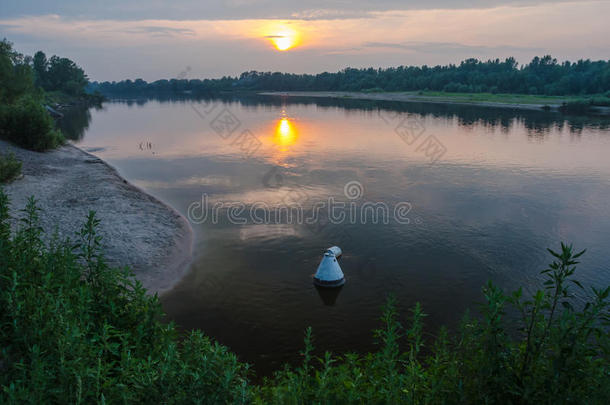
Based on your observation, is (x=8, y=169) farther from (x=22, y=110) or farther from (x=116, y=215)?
(x=22, y=110)

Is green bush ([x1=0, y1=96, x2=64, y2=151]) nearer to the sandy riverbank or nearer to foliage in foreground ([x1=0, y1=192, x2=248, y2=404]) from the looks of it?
the sandy riverbank

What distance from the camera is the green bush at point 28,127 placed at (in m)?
46.8

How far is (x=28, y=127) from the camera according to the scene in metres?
46.9

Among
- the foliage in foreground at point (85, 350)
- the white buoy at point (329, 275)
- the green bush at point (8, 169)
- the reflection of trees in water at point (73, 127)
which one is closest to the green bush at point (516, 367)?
the foliage in foreground at point (85, 350)

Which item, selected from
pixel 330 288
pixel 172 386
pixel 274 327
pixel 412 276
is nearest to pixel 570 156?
pixel 412 276

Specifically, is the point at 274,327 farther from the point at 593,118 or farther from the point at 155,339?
the point at 593,118

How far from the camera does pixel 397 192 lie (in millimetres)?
39375

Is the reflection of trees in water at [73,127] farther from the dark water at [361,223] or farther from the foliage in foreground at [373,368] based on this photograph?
the foliage in foreground at [373,368]

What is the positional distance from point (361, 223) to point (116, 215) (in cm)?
1793

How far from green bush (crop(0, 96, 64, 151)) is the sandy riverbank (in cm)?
568

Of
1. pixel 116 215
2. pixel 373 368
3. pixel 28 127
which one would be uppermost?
pixel 28 127

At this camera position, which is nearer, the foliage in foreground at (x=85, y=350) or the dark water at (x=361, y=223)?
the foliage in foreground at (x=85, y=350)

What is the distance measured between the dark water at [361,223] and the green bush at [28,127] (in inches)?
323

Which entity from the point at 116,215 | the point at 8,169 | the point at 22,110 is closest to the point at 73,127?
the point at 22,110
